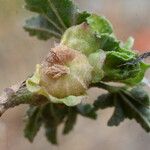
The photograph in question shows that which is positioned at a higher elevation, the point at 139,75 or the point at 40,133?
the point at 40,133

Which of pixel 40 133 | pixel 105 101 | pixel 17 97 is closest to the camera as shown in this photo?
pixel 17 97

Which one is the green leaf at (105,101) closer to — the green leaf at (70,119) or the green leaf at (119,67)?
the green leaf at (70,119)

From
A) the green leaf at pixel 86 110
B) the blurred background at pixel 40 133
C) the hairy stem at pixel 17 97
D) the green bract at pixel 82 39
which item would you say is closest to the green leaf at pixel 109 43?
the green bract at pixel 82 39

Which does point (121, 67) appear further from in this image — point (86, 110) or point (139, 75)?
point (86, 110)

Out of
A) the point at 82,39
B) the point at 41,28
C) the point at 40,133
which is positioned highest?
the point at 40,133

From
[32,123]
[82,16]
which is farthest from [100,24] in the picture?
[32,123]

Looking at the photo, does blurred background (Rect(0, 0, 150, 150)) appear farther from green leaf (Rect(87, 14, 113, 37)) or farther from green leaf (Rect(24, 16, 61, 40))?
green leaf (Rect(87, 14, 113, 37))

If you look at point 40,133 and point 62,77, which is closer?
point 62,77

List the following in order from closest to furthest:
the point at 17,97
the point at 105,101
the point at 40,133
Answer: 1. the point at 17,97
2. the point at 105,101
3. the point at 40,133
